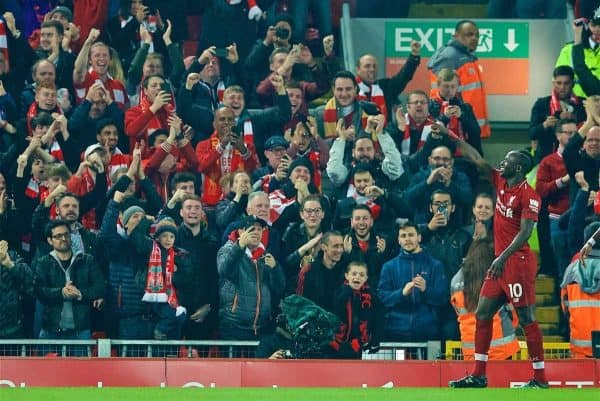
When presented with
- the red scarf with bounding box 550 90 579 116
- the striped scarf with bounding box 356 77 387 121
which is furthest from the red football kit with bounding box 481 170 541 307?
the striped scarf with bounding box 356 77 387 121

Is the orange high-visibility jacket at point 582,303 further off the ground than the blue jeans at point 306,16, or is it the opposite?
the blue jeans at point 306,16

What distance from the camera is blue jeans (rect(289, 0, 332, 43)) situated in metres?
21.2

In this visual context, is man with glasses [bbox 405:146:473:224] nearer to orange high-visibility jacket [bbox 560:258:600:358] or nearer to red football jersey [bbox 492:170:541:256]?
orange high-visibility jacket [bbox 560:258:600:358]

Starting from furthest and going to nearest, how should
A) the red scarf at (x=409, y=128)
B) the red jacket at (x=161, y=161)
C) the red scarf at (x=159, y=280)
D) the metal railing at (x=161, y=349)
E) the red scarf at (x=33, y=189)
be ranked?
1. the red scarf at (x=409, y=128)
2. the red jacket at (x=161, y=161)
3. the red scarf at (x=33, y=189)
4. the red scarf at (x=159, y=280)
5. the metal railing at (x=161, y=349)

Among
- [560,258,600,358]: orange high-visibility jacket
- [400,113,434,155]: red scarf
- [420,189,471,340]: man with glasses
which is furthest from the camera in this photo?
[400,113,434,155]: red scarf

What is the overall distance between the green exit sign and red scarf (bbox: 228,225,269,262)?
5433 mm

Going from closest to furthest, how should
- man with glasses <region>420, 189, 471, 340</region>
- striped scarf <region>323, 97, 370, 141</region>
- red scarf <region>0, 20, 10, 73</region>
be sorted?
man with glasses <region>420, 189, 471, 340</region>, striped scarf <region>323, 97, 370, 141</region>, red scarf <region>0, 20, 10, 73</region>

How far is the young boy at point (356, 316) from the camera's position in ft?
53.2

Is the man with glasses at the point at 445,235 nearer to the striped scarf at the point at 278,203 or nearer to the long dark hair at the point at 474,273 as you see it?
the long dark hair at the point at 474,273

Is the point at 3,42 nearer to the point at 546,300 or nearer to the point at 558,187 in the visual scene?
the point at 558,187

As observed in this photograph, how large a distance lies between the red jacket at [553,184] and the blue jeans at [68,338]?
5247 mm

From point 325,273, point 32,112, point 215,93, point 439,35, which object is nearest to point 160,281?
point 325,273

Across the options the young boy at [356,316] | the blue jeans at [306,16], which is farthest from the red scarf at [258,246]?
the blue jeans at [306,16]

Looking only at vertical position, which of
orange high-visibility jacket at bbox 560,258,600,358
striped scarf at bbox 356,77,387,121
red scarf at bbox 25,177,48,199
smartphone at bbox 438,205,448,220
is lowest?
orange high-visibility jacket at bbox 560,258,600,358
